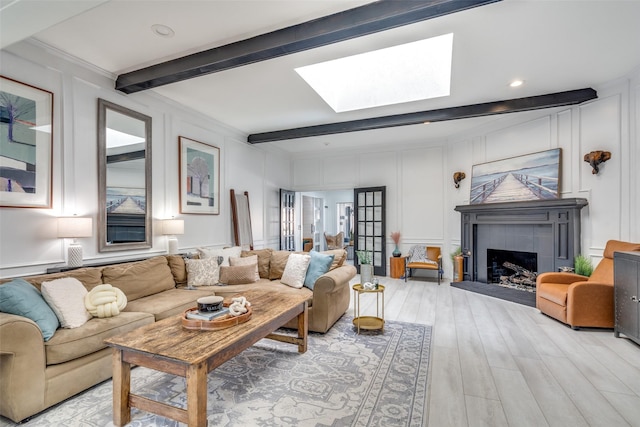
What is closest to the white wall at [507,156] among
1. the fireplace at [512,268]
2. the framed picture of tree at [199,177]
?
the fireplace at [512,268]

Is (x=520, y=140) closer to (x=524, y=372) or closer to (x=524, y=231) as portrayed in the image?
(x=524, y=231)

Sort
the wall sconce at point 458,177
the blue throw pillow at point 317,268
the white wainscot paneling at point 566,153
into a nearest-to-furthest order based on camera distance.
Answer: the blue throw pillow at point 317,268 < the white wainscot paneling at point 566,153 < the wall sconce at point 458,177

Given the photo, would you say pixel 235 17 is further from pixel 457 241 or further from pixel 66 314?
pixel 457 241

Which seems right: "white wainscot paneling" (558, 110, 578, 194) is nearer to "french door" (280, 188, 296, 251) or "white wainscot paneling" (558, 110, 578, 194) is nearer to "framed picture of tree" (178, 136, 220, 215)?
"french door" (280, 188, 296, 251)

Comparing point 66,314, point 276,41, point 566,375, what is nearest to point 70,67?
point 276,41

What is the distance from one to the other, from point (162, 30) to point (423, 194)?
540 centimetres

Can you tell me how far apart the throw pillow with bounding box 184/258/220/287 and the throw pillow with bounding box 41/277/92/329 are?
1339 mm

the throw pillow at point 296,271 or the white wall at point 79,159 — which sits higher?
the white wall at point 79,159

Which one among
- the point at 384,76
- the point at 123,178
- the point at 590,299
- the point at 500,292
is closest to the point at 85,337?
the point at 123,178

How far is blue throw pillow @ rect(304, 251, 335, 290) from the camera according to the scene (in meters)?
3.68

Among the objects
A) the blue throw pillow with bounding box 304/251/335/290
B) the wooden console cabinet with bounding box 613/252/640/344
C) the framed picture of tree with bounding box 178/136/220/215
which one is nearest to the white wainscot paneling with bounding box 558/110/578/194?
the wooden console cabinet with bounding box 613/252/640/344

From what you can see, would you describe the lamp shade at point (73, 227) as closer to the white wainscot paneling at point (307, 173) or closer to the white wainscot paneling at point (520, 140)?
the white wainscot paneling at point (307, 173)

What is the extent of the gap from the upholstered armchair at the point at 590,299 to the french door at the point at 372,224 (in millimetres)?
3405

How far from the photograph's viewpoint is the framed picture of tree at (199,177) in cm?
456
